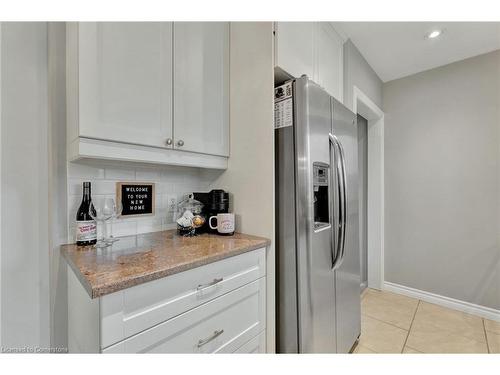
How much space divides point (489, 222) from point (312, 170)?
207 centimetres

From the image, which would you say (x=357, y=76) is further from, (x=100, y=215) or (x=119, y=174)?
(x=100, y=215)

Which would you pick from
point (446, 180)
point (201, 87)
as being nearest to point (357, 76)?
point (446, 180)

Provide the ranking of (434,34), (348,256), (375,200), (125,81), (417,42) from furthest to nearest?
(375,200), (417,42), (434,34), (348,256), (125,81)

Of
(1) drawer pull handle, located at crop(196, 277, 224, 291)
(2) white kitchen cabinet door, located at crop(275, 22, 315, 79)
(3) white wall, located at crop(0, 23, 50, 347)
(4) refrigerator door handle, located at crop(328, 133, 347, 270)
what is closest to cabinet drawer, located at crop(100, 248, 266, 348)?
(1) drawer pull handle, located at crop(196, 277, 224, 291)

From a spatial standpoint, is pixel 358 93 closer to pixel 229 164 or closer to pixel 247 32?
pixel 247 32

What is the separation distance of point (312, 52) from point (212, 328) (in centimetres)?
163

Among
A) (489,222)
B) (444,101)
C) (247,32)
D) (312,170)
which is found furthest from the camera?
(444,101)

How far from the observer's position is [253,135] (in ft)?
4.24

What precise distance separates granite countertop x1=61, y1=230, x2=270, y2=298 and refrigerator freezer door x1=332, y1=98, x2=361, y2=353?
0.65m

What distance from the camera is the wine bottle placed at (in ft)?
3.43

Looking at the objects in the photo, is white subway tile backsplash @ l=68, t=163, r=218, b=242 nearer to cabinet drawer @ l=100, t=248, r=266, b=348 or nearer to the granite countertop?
the granite countertop

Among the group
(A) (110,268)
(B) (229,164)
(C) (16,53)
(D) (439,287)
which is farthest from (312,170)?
(D) (439,287)

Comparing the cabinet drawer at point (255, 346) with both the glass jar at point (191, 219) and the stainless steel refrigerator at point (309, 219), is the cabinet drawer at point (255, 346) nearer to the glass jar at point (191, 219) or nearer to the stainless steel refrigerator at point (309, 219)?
the stainless steel refrigerator at point (309, 219)

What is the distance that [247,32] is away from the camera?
4.33 feet
